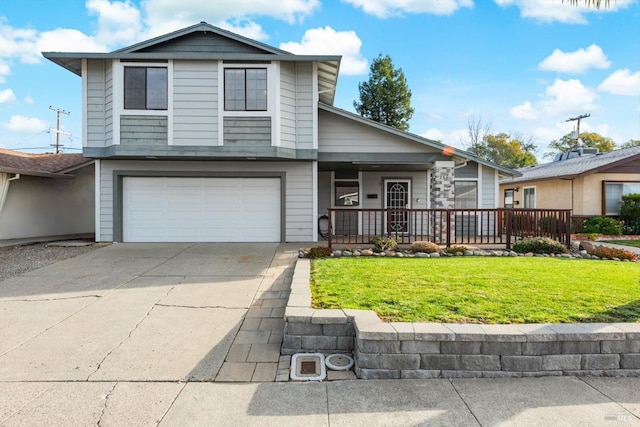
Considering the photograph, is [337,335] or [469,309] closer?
[337,335]

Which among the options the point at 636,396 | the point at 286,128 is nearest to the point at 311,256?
the point at 286,128

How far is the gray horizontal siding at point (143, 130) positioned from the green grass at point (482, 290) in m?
5.85

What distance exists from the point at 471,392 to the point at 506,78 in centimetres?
2090

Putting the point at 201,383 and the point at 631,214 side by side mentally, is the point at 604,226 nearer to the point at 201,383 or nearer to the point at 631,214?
the point at 631,214

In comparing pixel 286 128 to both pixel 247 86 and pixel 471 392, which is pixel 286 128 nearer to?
pixel 247 86

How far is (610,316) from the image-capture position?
3.79 m

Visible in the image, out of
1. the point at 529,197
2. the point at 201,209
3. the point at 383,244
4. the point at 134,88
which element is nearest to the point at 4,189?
the point at 134,88

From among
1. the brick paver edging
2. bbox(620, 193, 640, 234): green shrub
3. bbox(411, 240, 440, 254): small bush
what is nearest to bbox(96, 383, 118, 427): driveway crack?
the brick paver edging


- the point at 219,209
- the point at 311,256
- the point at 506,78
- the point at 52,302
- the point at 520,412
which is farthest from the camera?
the point at 506,78

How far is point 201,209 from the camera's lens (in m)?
10.7

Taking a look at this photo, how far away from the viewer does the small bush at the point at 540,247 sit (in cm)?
864

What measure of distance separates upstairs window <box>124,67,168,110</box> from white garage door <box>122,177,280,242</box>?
2.18 m

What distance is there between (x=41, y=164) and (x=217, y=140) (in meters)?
7.44

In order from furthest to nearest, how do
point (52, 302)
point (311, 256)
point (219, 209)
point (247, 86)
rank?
point (219, 209) < point (247, 86) < point (311, 256) < point (52, 302)
